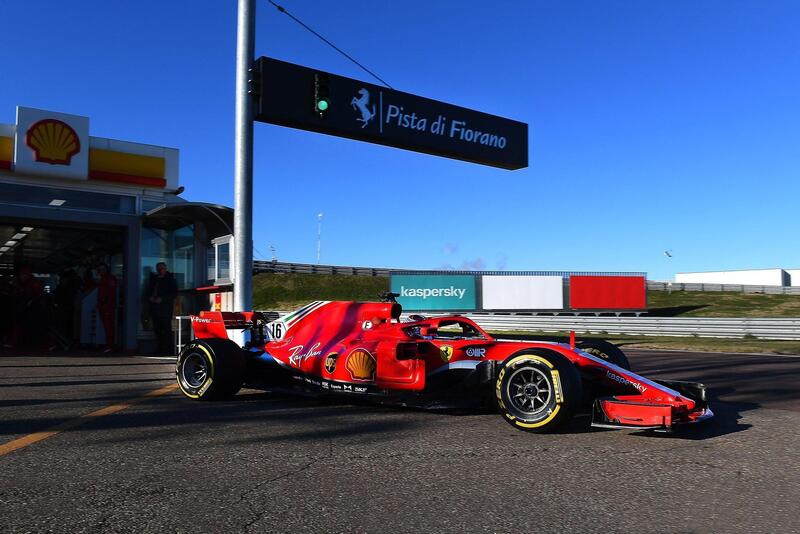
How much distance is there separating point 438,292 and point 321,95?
26.3m

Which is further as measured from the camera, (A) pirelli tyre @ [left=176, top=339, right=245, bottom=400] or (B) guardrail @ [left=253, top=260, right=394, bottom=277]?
(B) guardrail @ [left=253, top=260, right=394, bottom=277]

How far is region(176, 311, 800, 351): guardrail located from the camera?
2091 centimetres

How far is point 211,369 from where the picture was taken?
7102 mm

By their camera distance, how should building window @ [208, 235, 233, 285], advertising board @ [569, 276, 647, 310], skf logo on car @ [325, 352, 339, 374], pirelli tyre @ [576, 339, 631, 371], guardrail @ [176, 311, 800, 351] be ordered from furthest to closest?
advertising board @ [569, 276, 647, 310] → guardrail @ [176, 311, 800, 351] → building window @ [208, 235, 233, 285] → pirelli tyre @ [576, 339, 631, 371] → skf logo on car @ [325, 352, 339, 374]

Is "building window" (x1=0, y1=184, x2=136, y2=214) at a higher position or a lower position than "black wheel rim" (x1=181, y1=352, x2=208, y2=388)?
higher

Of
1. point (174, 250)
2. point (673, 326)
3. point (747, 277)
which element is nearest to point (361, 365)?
point (174, 250)

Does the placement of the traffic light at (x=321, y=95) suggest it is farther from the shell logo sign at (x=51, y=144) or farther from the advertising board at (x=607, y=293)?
the advertising board at (x=607, y=293)

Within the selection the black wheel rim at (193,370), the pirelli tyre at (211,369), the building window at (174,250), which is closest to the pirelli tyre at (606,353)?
the pirelli tyre at (211,369)

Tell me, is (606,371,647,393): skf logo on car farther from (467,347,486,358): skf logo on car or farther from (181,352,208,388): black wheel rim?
(181,352,208,388): black wheel rim

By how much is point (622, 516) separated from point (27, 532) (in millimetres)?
2912

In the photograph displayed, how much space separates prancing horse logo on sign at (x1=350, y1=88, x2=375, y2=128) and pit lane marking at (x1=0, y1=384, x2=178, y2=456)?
25.8 ft

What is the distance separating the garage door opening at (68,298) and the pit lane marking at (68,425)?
280 inches

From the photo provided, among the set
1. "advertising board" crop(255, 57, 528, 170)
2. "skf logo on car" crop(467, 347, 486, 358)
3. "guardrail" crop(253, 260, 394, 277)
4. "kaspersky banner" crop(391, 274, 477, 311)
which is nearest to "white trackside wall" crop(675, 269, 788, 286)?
"guardrail" crop(253, 260, 394, 277)

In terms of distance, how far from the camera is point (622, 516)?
11.0 feet
